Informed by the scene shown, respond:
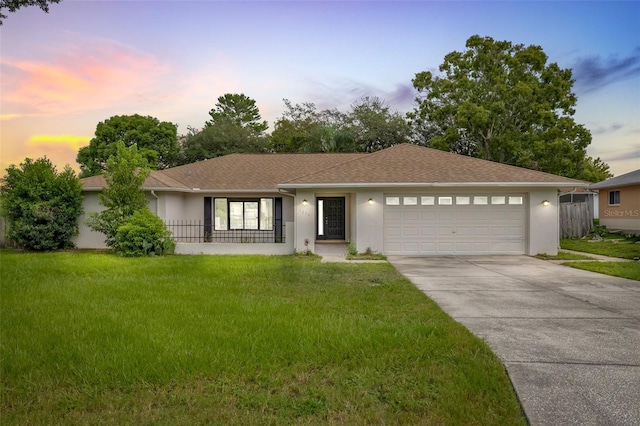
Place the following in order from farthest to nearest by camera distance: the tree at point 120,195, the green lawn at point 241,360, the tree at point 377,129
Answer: the tree at point 377,129, the tree at point 120,195, the green lawn at point 241,360

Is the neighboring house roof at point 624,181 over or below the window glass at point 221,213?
over

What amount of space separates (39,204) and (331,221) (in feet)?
38.6

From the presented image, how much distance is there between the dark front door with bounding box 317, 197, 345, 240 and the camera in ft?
62.5

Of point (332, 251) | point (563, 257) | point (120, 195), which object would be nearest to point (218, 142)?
point (120, 195)

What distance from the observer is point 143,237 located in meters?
13.4

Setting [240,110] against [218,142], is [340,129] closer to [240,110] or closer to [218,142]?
[218,142]

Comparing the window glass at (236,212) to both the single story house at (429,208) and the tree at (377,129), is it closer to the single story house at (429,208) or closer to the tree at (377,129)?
the single story house at (429,208)

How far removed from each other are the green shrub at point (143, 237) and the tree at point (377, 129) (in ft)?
68.4

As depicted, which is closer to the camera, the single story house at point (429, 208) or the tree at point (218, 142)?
the single story house at point (429, 208)

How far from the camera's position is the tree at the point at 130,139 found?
3297 centimetres

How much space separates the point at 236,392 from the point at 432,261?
10.2m

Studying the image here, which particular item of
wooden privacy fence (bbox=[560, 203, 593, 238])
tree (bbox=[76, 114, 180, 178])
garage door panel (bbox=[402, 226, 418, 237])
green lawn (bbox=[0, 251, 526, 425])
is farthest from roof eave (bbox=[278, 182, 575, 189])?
tree (bbox=[76, 114, 180, 178])

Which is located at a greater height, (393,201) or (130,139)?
(130,139)

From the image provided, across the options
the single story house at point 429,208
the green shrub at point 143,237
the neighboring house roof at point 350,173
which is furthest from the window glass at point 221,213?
the green shrub at point 143,237
